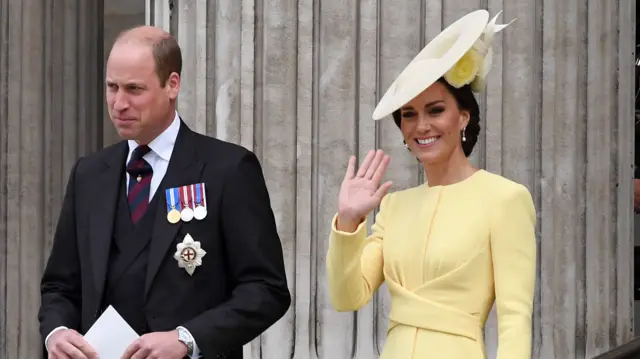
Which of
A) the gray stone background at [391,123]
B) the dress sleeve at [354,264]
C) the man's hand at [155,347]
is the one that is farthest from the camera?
the gray stone background at [391,123]

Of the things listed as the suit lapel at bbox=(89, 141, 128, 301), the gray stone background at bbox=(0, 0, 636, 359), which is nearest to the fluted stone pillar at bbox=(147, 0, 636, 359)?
the gray stone background at bbox=(0, 0, 636, 359)

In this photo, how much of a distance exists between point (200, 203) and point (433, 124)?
2.33 feet

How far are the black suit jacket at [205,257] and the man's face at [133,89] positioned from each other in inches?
6.5

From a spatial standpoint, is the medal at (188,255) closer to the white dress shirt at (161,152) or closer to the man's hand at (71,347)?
the white dress shirt at (161,152)

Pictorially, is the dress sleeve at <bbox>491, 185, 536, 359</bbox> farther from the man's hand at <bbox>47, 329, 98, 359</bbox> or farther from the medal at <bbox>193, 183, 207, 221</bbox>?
the man's hand at <bbox>47, 329, 98, 359</bbox>

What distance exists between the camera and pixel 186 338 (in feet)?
11.5

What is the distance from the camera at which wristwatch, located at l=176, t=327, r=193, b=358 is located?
3500 millimetres

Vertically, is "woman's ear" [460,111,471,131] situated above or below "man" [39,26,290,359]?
above

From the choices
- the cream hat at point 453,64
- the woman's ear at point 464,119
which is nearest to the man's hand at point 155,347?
the cream hat at point 453,64

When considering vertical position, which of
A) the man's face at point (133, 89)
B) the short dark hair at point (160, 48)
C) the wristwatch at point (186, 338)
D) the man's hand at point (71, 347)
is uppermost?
the short dark hair at point (160, 48)

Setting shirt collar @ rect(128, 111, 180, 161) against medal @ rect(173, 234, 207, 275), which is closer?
medal @ rect(173, 234, 207, 275)

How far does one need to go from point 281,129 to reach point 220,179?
2648 millimetres

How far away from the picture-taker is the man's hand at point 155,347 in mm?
3432

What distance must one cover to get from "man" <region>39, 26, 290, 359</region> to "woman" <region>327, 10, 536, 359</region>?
26 cm
